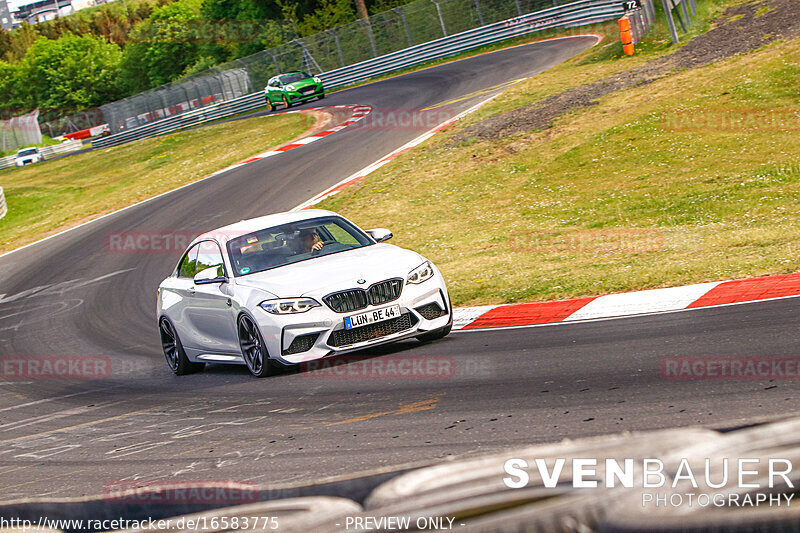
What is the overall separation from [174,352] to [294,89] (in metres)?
31.7

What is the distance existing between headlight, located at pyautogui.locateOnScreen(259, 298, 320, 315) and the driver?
116 cm

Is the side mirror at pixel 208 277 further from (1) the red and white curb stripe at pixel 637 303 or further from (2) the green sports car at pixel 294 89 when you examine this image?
(2) the green sports car at pixel 294 89

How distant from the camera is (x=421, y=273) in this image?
8922mm

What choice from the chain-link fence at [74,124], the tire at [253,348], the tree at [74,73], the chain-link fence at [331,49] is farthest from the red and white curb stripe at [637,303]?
the tree at [74,73]

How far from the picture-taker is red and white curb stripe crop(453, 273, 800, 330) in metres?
8.36

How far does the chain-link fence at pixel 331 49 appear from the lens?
45456 millimetres

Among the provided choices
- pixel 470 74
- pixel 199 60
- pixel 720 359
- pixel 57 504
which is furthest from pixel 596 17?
pixel 199 60

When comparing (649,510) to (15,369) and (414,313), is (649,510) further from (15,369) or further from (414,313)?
(15,369)

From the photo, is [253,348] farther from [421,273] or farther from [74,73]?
[74,73]

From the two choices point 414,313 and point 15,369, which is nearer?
point 414,313

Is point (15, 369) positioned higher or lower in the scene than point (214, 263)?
lower

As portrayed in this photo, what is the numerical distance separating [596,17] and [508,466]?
38.6 metres

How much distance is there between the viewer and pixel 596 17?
39344mm

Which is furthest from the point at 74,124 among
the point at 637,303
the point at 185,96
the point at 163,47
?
the point at 637,303
